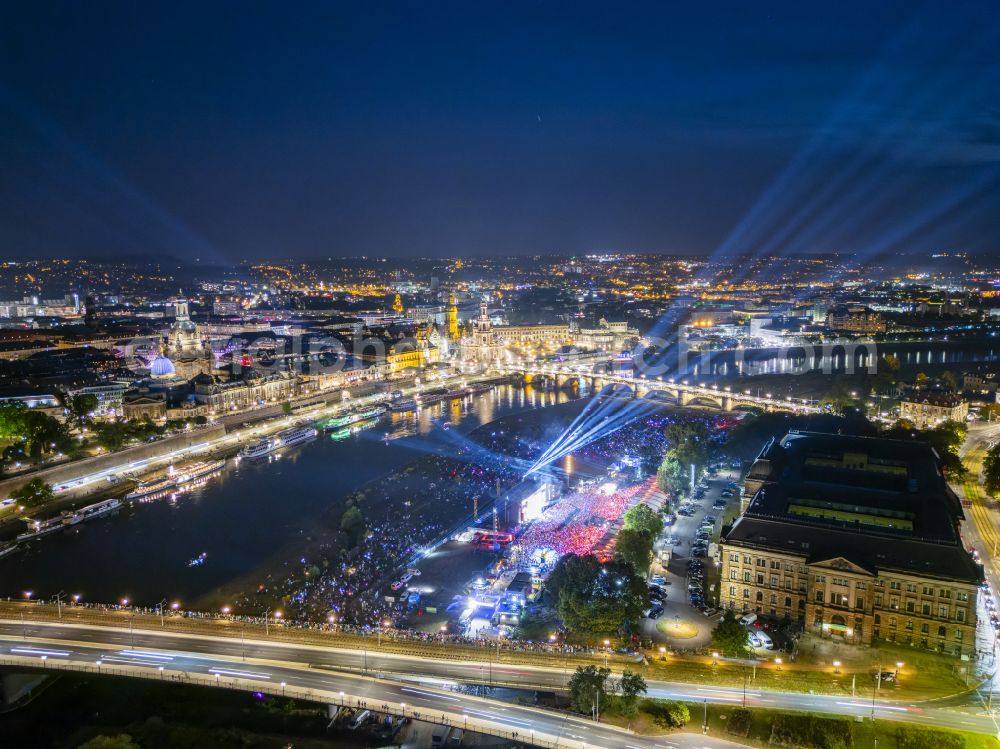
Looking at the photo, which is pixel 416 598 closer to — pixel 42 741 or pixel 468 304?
pixel 42 741

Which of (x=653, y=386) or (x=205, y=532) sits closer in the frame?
(x=205, y=532)

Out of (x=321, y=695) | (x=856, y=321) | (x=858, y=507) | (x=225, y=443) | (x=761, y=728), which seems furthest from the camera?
(x=856, y=321)

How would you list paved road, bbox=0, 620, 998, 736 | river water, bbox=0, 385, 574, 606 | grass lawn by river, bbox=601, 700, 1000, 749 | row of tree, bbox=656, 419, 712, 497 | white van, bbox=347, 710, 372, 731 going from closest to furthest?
1. grass lawn by river, bbox=601, 700, 1000, 749
2. paved road, bbox=0, 620, 998, 736
3. white van, bbox=347, 710, 372, 731
4. river water, bbox=0, 385, 574, 606
5. row of tree, bbox=656, 419, 712, 497

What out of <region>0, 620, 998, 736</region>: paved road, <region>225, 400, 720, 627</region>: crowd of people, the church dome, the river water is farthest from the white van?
the church dome

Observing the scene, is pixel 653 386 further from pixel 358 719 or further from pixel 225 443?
pixel 358 719

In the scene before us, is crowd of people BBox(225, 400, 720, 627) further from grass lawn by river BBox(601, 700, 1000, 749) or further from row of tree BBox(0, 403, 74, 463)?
row of tree BBox(0, 403, 74, 463)

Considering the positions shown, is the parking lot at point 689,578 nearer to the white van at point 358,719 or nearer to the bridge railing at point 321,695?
the bridge railing at point 321,695

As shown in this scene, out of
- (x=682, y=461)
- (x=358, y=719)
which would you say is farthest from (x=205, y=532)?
(x=682, y=461)

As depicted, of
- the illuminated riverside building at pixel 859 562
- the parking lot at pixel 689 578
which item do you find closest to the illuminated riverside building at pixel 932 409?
the parking lot at pixel 689 578
